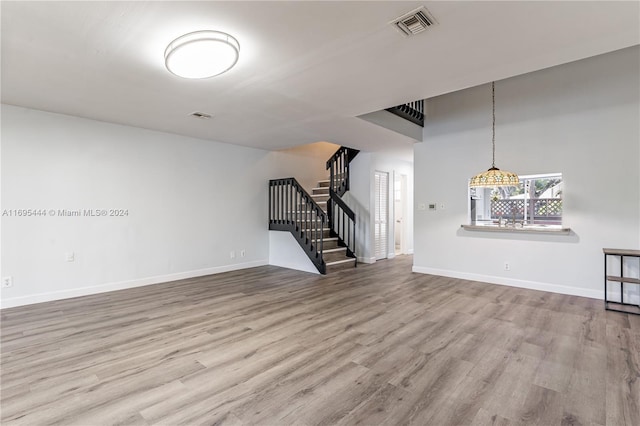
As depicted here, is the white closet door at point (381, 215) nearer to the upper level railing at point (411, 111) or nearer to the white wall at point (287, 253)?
the upper level railing at point (411, 111)

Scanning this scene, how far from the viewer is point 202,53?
91.7 inches

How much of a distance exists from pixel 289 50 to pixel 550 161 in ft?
14.1

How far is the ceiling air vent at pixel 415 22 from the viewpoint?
2047 millimetres

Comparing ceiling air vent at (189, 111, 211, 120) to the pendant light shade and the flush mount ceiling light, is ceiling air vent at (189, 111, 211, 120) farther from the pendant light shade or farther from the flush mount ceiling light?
the pendant light shade

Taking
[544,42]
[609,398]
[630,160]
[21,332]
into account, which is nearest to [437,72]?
Answer: [544,42]

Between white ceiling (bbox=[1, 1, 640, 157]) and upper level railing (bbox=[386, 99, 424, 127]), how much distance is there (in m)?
1.37

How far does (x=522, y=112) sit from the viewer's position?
191 inches

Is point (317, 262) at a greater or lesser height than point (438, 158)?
lesser

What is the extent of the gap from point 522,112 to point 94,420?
6.17 metres

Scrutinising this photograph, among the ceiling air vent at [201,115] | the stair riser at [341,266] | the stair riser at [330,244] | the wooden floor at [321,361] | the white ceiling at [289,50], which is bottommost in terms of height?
the wooden floor at [321,361]

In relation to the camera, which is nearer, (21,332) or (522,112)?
(21,332)

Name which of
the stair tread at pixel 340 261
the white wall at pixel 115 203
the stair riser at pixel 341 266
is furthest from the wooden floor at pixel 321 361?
the stair tread at pixel 340 261

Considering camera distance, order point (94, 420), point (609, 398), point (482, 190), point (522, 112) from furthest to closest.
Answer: point (482, 190)
point (522, 112)
point (609, 398)
point (94, 420)

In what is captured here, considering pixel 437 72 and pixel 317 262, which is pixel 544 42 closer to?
pixel 437 72
